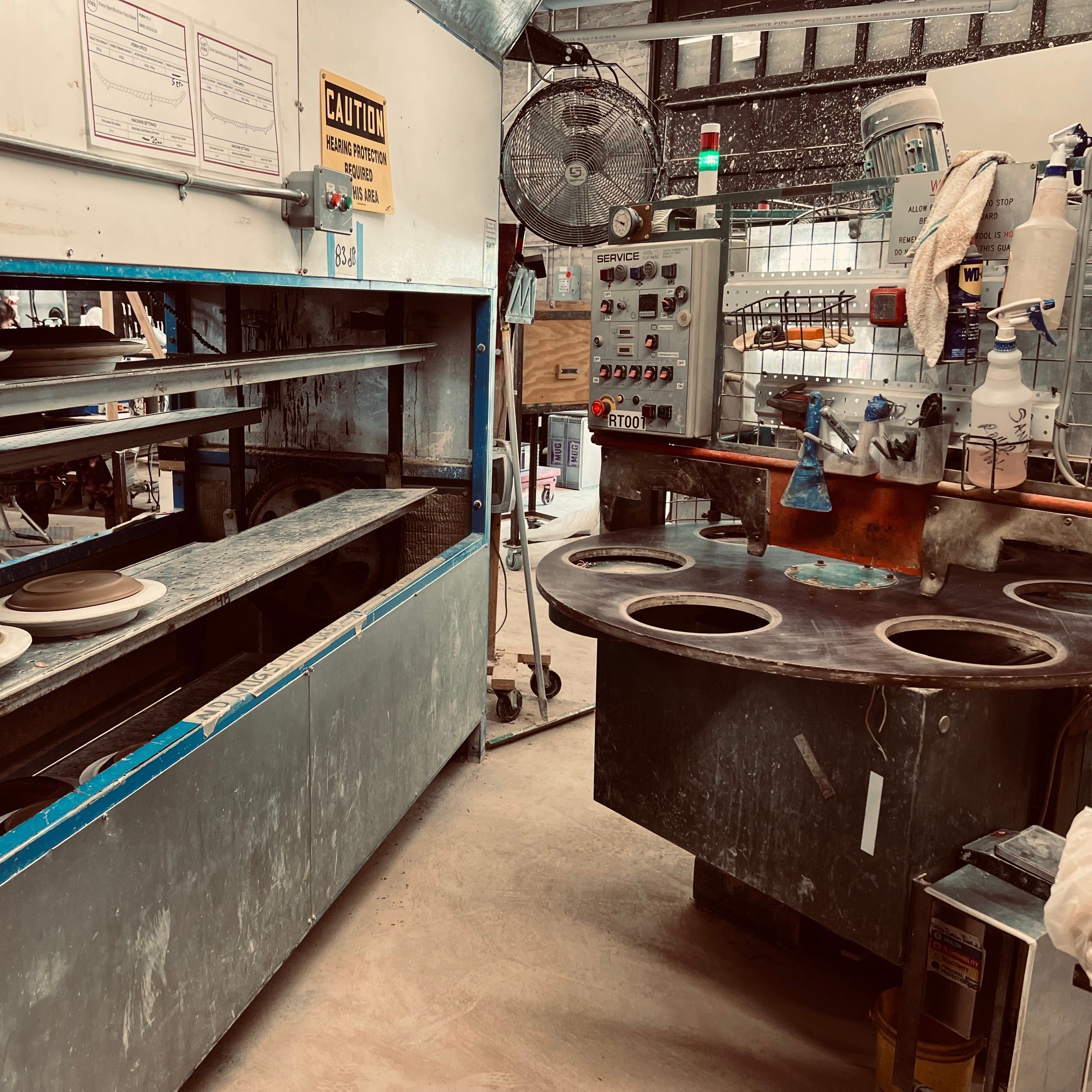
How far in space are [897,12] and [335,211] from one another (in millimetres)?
3720

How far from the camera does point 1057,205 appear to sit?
1475 mm

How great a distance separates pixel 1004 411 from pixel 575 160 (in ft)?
7.50

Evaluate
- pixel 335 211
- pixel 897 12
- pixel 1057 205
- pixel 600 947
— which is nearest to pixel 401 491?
pixel 335 211

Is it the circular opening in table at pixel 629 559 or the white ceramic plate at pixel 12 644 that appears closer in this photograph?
the white ceramic plate at pixel 12 644

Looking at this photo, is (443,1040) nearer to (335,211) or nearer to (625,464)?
(625,464)

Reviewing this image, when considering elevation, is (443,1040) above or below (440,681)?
below

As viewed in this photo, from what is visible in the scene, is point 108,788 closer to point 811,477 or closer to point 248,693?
point 248,693

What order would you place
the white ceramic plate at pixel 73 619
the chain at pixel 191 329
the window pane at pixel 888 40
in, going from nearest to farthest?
the white ceramic plate at pixel 73 619 → the chain at pixel 191 329 → the window pane at pixel 888 40

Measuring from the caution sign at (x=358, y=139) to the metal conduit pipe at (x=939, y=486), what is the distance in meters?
0.73

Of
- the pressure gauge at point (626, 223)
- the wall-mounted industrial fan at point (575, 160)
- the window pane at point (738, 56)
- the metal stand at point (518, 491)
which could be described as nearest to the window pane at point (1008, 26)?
the window pane at point (738, 56)

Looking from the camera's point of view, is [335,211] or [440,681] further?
[440,681]

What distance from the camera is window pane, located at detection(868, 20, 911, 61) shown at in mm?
5512

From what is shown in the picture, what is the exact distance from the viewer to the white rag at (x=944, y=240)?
1.56 m

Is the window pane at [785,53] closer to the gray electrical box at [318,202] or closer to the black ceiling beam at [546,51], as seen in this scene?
the black ceiling beam at [546,51]
